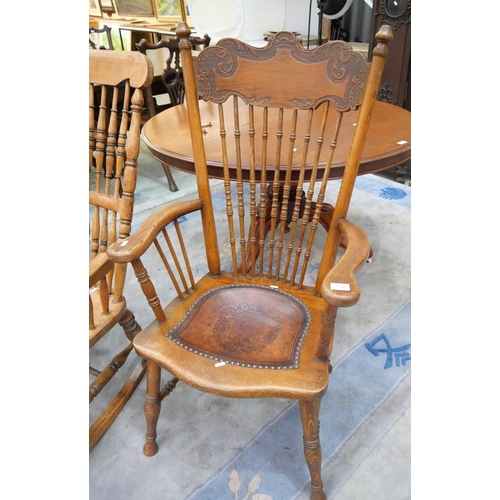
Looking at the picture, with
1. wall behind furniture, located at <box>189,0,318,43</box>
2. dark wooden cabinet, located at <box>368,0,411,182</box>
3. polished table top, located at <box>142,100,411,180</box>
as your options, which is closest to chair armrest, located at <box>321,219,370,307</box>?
polished table top, located at <box>142,100,411,180</box>

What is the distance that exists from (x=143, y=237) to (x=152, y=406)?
23.6 inches

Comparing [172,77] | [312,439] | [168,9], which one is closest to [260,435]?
[312,439]

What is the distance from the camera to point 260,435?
147cm

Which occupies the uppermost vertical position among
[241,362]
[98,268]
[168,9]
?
[168,9]

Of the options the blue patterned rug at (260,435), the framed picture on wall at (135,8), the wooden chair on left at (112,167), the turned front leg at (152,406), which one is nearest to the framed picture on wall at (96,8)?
the framed picture on wall at (135,8)

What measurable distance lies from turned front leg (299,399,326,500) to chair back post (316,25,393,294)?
43 centimetres

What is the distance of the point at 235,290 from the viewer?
4.58 feet

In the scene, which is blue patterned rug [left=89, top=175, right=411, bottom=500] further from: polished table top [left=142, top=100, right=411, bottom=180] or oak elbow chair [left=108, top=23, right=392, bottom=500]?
polished table top [left=142, top=100, right=411, bottom=180]

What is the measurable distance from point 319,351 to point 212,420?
0.69 meters

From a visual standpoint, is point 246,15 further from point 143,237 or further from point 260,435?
point 260,435

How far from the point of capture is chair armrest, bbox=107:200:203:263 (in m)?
1.06

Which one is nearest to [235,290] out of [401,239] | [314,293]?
[314,293]

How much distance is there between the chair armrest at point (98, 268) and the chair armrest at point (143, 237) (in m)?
0.11

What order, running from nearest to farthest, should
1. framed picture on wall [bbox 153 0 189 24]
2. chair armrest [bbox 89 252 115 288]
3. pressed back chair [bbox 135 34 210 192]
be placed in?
chair armrest [bbox 89 252 115 288]
pressed back chair [bbox 135 34 210 192]
framed picture on wall [bbox 153 0 189 24]
